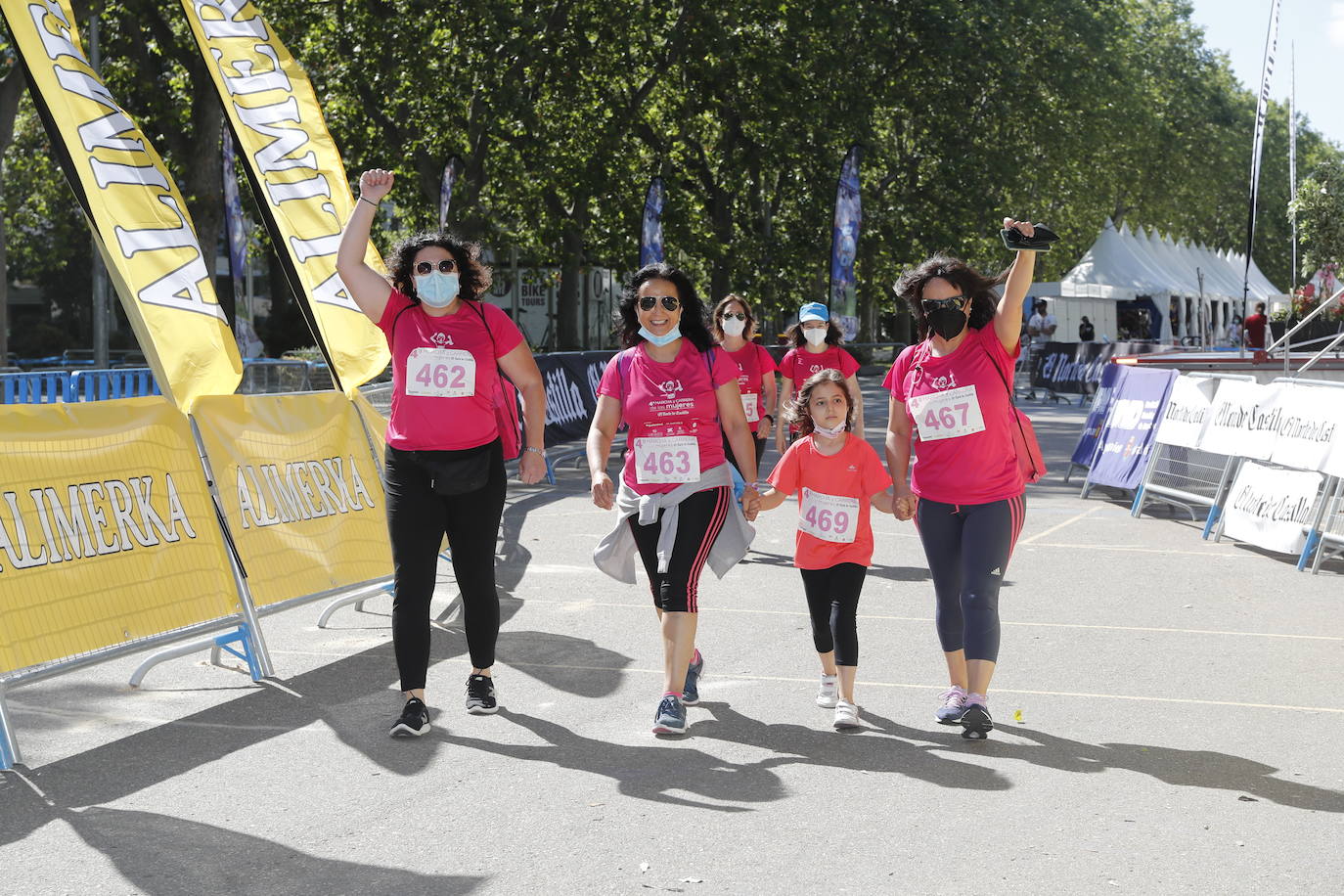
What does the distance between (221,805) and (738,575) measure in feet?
17.9

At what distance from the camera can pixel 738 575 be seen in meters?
10.4

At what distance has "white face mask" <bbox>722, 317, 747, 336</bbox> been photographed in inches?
418

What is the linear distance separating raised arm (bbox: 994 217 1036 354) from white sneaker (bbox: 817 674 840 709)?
5.23 ft

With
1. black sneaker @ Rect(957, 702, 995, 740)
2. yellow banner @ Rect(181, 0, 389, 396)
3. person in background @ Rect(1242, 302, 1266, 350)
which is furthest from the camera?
person in background @ Rect(1242, 302, 1266, 350)

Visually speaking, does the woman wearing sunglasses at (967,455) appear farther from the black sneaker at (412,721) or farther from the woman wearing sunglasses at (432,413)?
the black sneaker at (412,721)

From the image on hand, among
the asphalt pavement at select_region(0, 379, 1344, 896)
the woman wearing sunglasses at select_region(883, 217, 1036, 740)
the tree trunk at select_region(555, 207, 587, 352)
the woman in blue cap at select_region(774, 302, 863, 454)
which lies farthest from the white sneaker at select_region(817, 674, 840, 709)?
the tree trunk at select_region(555, 207, 587, 352)

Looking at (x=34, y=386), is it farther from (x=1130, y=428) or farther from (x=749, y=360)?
(x=1130, y=428)

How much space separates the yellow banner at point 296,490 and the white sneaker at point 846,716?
2.83 metres

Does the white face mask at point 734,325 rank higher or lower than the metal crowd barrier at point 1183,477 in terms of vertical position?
higher

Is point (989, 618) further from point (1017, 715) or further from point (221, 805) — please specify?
point (221, 805)

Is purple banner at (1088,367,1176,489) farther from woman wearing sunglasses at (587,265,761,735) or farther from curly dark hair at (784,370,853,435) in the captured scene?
woman wearing sunglasses at (587,265,761,735)

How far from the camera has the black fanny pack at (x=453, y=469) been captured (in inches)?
246

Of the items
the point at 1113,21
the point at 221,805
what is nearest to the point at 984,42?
the point at 1113,21

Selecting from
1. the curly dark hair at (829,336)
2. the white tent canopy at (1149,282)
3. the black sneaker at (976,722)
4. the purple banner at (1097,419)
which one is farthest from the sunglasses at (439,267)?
the white tent canopy at (1149,282)
